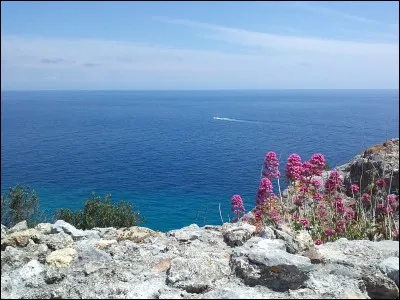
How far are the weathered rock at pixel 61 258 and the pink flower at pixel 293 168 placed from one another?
439 centimetres

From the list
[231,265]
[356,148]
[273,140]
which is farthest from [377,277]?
[273,140]

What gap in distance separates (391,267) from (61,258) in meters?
4.95

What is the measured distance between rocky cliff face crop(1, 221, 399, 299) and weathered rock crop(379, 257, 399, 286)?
1 centimetres

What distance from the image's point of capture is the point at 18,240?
23.0 feet

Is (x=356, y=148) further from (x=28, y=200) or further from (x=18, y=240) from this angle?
(x=18, y=240)

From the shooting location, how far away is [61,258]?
6.47 metres

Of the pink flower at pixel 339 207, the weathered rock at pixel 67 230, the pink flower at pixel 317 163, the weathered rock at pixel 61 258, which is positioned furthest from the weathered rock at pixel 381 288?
the weathered rock at pixel 67 230

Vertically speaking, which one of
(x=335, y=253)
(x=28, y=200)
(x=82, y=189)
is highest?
(x=335, y=253)

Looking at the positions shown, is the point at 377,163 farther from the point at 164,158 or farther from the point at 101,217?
the point at 164,158

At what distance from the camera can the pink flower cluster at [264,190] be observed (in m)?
8.52

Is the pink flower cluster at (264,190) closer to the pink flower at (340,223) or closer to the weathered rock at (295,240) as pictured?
the weathered rock at (295,240)

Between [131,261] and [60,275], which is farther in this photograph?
[131,261]

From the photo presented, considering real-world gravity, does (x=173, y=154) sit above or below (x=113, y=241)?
below

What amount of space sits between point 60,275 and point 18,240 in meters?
1.48
